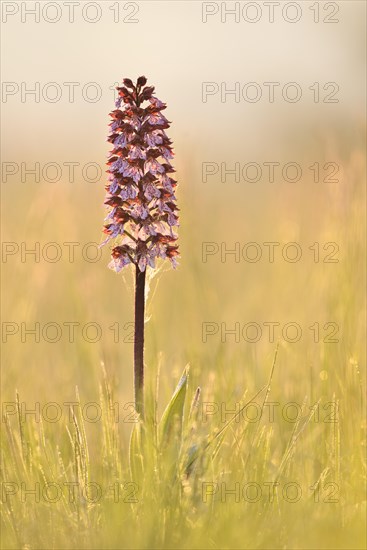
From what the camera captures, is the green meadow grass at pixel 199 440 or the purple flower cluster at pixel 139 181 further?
the purple flower cluster at pixel 139 181

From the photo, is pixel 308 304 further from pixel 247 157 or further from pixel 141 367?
pixel 247 157

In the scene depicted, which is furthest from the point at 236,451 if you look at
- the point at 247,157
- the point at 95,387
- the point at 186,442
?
the point at 247,157

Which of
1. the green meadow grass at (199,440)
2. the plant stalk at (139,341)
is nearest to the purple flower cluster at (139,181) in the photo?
the plant stalk at (139,341)

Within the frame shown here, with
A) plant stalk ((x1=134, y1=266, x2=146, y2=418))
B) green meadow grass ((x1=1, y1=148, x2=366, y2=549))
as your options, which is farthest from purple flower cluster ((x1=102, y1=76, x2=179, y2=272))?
green meadow grass ((x1=1, y1=148, x2=366, y2=549))

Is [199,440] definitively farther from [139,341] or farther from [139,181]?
[139,181]

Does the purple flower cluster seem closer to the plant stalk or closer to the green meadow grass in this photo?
the plant stalk

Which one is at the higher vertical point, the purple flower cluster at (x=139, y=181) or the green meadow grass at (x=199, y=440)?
the purple flower cluster at (x=139, y=181)

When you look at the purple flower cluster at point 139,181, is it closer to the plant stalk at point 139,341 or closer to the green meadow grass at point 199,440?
the plant stalk at point 139,341
